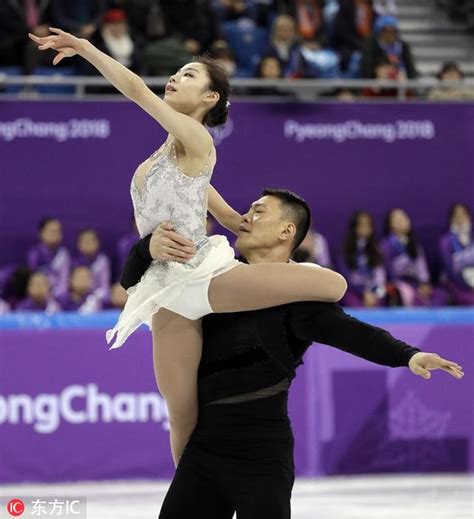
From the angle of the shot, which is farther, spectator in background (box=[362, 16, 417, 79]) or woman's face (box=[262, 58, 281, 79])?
spectator in background (box=[362, 16, 417, 79])

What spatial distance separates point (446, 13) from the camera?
46.9 feet

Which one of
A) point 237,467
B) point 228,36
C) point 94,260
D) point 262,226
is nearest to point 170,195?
point 262,226

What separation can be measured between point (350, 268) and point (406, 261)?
0.65m

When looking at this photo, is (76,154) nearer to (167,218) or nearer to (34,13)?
(34,13)

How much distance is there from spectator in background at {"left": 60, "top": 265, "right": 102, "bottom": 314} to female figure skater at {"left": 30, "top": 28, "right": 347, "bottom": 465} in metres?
5.04

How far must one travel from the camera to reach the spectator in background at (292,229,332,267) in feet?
32.3

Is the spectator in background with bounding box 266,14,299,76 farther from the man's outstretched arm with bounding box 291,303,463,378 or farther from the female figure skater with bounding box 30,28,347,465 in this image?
the man's outstretched arm with bounding box 291,303,463,378

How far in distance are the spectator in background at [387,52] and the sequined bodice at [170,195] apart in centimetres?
722

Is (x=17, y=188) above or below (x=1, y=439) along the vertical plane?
above

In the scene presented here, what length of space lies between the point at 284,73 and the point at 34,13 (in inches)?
97.1

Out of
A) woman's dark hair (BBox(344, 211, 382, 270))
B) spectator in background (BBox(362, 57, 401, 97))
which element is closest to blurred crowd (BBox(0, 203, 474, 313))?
Result: woman's dark hair (BBox(344, 211, 382, 270))

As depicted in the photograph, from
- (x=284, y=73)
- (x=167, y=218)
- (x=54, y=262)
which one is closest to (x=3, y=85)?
(x=54, y=262)

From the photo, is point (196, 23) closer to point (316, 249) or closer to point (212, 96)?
point (316, 249)

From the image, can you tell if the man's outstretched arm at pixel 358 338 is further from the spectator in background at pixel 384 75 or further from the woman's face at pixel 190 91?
the spectator in background at pixel 384 75
